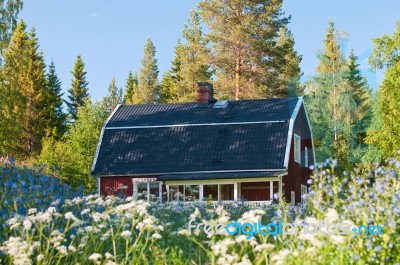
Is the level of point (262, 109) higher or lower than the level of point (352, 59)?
lower

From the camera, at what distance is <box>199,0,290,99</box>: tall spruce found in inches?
1762

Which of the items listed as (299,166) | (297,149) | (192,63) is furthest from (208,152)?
(192,63)

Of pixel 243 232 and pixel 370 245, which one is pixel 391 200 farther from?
pixel 243 232

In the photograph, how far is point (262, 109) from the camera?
31.9 m

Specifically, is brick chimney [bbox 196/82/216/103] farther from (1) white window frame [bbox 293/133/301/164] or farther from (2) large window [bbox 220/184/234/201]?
(2) large window [bbox 220/184/234/201]

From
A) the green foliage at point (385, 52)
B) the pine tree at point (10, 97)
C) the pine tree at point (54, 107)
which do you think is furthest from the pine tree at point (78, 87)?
the green foliage at point (385, 52)

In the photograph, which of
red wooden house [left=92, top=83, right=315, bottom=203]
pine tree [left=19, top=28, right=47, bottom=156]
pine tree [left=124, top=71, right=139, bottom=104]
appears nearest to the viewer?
red wooden house [left=92, top=83, right=315, bottom=203]

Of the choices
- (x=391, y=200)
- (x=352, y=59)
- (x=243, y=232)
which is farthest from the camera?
(x=352, y=59)

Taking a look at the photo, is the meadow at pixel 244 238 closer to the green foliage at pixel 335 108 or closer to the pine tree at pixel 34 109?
the green foliage at pixel 335 108

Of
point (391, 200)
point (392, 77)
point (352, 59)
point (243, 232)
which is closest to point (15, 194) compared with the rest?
point (243, 232)

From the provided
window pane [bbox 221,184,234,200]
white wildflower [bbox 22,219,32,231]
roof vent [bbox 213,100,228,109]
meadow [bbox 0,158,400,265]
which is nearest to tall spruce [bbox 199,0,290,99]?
roof vent [bbox 213,100,228,109]

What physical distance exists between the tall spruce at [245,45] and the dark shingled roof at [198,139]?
38.8 feet

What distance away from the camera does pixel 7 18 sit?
1378 inches

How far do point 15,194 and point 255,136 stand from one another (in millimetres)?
20798
